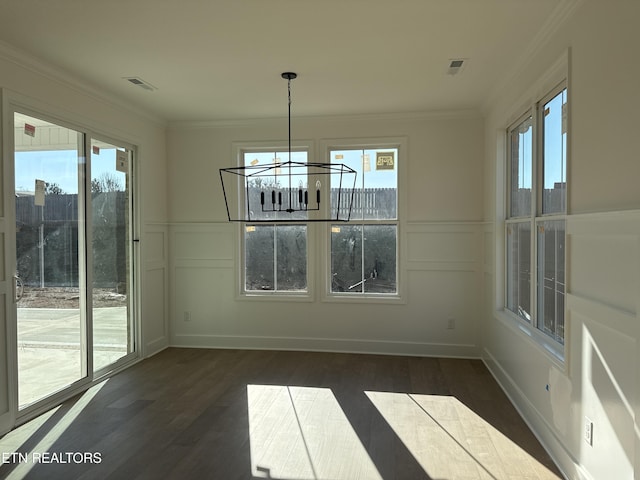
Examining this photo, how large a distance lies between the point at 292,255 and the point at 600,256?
3596mm

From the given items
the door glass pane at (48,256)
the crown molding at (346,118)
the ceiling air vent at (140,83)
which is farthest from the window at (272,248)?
the door glass pane at (48,256)

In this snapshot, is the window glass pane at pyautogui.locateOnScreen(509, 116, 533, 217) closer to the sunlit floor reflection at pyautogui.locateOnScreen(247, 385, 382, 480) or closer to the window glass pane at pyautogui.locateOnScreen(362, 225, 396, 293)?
the window glass pane at pyautogui.locateOnScreen(362, 225, 396, 293)

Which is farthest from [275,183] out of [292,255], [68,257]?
[68,257]

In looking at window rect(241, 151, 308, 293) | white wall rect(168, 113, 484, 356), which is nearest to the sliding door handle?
white wall rect(168, 113, 484, 356)

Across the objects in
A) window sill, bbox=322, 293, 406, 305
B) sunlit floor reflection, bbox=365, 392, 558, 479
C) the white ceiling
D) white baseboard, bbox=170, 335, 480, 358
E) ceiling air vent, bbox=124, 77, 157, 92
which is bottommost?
sunlit floor reflection, bbox=365, 392, 558, 479

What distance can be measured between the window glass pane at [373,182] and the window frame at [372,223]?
4 cm

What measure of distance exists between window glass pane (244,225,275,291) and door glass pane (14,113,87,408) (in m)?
1.88

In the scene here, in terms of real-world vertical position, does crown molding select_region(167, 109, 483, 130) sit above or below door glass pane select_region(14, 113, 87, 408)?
above

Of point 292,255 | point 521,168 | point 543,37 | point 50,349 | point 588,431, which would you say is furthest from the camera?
point 292,255

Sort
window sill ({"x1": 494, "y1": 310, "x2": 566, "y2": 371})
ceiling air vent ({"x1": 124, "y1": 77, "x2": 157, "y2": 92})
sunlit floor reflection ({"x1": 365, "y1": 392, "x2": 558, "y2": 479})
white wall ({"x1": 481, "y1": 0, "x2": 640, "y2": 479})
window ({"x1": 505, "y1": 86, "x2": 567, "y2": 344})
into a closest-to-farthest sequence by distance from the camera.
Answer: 1. white wall ({"x1": 481, "y1": 0, "x2": 640, "y2": 479})
2. sunlit floor reflection ({"x1": 365, "y1": 392, "x2": 558, "y2": 479})
3. window sill ({"x1": 494, "y1": 310, "x2": 566, "y2": 371})
4. window ({"x1": 505, "y1": 86, "x2": 567, "y2": 344})
5. ceiling air vent ({"x1": 124, "y1": 77, "x2": 157, "y2": 92})

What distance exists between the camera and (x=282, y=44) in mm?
3182

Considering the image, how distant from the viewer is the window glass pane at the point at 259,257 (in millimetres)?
5453

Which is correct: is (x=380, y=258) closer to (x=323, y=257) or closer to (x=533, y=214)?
(x=323, y=257)

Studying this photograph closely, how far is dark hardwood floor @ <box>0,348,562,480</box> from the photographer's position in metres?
2.70
